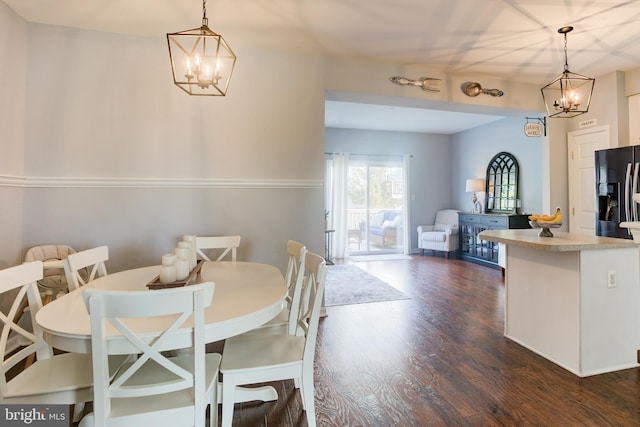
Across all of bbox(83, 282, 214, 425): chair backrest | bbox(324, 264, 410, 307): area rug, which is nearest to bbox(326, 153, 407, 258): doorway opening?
bbox(324, 264, 410, 307): area rug

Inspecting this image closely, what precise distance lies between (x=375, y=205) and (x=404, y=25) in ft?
15.5

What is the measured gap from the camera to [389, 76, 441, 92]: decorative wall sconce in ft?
11.9

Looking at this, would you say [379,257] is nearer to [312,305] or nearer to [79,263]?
[312,305]

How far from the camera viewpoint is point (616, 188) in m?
3.57

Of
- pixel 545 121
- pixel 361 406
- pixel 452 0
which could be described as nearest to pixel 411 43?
pixel 452 0

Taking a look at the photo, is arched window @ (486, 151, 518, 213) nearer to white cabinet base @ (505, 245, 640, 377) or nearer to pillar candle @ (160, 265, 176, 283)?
white cabinet base @ (505, 245, 640, 377)

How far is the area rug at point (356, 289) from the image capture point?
3918 millimetres

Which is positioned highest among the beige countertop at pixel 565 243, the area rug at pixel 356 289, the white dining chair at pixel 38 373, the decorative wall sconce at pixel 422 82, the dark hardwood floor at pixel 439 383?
the decorative wall sconce at pixel 422 82

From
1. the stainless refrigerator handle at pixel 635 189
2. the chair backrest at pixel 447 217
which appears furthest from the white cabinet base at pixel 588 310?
the chair backrest at pixel 447 217

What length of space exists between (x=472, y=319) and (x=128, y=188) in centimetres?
357

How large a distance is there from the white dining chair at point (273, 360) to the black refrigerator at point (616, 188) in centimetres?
376

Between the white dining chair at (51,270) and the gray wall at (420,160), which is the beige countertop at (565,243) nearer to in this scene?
the white dining chair at (51,270)

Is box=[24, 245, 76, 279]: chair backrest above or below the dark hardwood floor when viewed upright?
above

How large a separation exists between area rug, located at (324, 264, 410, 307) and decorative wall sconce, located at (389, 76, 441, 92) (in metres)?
2.54
